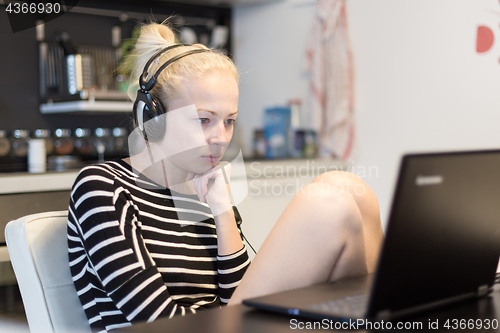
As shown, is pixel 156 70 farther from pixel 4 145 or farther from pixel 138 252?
pixel 4 145

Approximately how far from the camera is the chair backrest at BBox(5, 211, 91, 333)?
2.96ft

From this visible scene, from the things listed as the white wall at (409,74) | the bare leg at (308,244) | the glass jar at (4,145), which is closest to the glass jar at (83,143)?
the glass jar at (4,145)

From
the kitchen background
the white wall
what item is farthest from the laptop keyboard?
the white wall

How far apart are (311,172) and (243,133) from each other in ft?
2.27

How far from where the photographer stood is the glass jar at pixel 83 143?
2635mm

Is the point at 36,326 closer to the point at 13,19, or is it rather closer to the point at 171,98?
the point at 171,98

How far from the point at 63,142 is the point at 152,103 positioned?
1.68 m

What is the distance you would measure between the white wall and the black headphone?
1.55 m

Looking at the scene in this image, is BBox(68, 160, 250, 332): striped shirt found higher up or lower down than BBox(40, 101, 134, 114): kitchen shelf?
lower down

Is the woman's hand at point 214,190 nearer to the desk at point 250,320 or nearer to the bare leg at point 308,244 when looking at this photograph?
the bare leg at point 308,244

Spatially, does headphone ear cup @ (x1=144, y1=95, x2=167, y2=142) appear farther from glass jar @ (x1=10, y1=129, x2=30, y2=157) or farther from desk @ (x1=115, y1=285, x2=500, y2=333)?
glass jar @ (x1=10, y1=129, x2=30, y2=157)

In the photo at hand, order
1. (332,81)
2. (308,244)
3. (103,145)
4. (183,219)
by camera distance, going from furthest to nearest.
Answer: (332,81), (103,145), (183,219), (308,244)

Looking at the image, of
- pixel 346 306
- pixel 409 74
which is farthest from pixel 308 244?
pixel 409 74

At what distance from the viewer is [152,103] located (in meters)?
1.06
